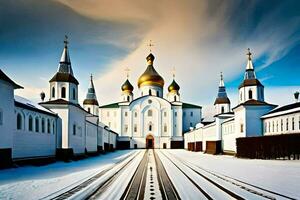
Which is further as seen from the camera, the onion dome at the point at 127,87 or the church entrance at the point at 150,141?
the onion dome at the point at 127,87

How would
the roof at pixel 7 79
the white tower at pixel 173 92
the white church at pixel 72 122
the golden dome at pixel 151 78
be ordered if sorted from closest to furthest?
the roof at pixel 7 79, the white church at pixel 72 122, the golden dome at pixel 151 78, the white tower at pixel 173 92

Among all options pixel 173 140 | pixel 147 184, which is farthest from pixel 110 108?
pixel 147 184

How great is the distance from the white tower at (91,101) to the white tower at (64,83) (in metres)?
48.3

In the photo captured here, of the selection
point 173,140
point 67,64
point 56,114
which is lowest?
point 173,140

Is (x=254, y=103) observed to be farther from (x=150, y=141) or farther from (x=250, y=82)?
(x=150, y=141)

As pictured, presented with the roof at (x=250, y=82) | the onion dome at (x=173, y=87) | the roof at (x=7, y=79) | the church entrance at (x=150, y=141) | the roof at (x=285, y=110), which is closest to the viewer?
the roof at (x=7, y=79)

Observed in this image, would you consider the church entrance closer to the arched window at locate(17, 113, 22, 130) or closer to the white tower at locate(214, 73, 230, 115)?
the white tower at locate(214, 73, 230, 115)

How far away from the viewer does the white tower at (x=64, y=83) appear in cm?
3047

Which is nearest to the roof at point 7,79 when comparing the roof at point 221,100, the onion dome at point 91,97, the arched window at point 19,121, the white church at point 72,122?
the white church at point 72,122

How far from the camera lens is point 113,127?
83.9m

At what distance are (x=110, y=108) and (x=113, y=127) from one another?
5.44 meters

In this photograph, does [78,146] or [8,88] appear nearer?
[8,88]

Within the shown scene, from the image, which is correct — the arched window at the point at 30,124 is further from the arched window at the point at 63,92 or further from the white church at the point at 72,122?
the arched window at the point at 63,92

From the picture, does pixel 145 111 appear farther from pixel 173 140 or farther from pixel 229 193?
pixel 229 193
